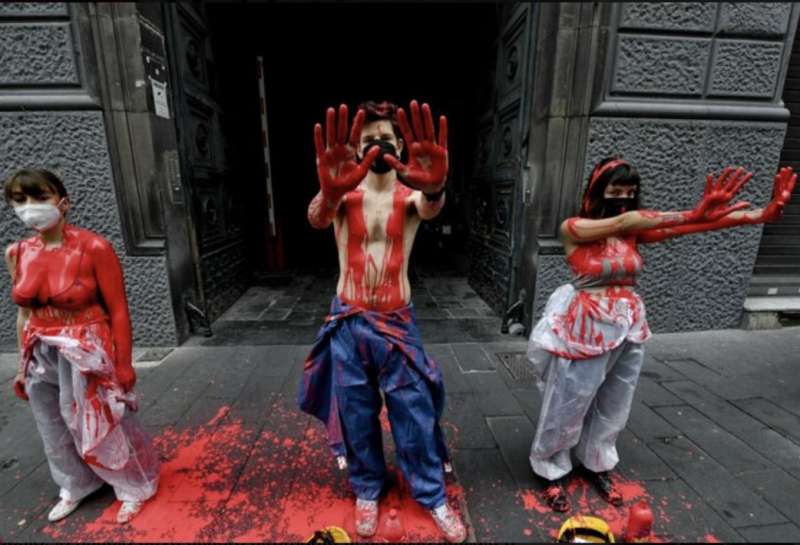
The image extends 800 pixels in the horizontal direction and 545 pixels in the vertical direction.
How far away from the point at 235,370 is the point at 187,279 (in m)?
1.20

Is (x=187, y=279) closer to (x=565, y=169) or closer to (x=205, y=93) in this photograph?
(x=205, y=93)

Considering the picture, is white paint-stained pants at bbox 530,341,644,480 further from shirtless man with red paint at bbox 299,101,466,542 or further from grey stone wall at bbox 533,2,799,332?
grey stone wall at bbox 533,2,799,332

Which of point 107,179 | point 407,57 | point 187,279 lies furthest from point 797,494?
point 407,57

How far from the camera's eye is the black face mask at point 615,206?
167 centimetres

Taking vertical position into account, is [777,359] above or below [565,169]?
below

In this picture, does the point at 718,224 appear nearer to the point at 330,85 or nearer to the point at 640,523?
the point at 640,523

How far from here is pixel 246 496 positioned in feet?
6.43

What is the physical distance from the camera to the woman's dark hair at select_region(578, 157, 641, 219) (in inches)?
63.9

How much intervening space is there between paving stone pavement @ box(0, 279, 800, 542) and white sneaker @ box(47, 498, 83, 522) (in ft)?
0.14

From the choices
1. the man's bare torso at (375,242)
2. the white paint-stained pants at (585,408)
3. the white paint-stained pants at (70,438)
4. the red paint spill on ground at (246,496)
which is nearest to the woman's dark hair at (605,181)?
the white paint-stained pants at (585,408)

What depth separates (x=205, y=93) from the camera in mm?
4336

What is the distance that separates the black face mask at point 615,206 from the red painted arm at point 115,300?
220cm

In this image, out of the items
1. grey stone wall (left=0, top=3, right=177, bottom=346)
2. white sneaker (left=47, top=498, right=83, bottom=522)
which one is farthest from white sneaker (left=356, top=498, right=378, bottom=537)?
grey stone wall (left=0, top=3, right=177, bottom=346)

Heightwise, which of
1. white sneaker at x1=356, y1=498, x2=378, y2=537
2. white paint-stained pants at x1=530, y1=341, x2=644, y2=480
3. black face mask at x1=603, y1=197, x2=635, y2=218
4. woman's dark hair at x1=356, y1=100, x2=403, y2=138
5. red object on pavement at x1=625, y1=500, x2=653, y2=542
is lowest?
white sneaker at x1=356, y1=498, x2=378, y2=537
